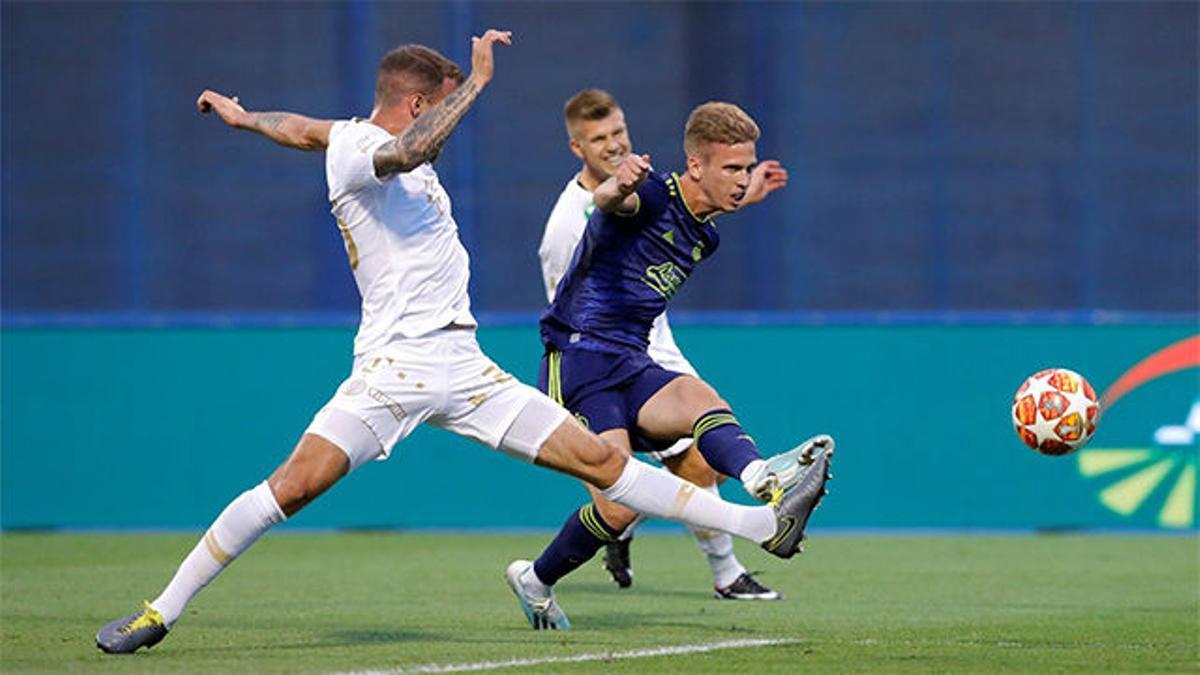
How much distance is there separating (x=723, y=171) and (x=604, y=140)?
1.89 metres

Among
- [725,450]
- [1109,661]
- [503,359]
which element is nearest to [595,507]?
[725,450]

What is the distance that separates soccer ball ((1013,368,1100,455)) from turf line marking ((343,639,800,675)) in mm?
1902

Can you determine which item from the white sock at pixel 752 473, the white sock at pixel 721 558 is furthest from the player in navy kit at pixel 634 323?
the white sock at pixel 721 558

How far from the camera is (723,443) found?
27.5ft

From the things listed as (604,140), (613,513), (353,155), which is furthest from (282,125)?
(604,140)

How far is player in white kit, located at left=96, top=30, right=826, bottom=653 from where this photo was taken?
24.5 ft

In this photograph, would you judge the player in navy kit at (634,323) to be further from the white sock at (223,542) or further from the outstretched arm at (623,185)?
the white sock at (223,542)

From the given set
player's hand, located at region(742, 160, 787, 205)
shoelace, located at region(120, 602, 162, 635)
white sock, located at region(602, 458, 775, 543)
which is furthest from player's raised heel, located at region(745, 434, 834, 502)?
shoelace, located at region(120, 602, 162, 635)

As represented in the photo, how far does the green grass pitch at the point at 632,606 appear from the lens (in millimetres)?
7500

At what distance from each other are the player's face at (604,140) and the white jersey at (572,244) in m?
0.15

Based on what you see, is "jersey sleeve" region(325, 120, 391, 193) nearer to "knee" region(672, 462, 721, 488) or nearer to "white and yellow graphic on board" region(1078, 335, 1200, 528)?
"knee" region(672, 462, 721, 488)

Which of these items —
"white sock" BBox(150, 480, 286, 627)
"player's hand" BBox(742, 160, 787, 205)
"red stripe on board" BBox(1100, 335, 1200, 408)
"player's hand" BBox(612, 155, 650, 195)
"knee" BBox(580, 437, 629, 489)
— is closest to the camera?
"white sock" BBox(150, 480, 286, 627)

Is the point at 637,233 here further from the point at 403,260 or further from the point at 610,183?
the point at 403,260

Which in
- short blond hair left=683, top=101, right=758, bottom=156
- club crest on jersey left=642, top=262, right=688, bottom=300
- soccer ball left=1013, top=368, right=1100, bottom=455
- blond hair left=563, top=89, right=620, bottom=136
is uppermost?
short blond hair left=683, top=101, right=758, bottom=156
